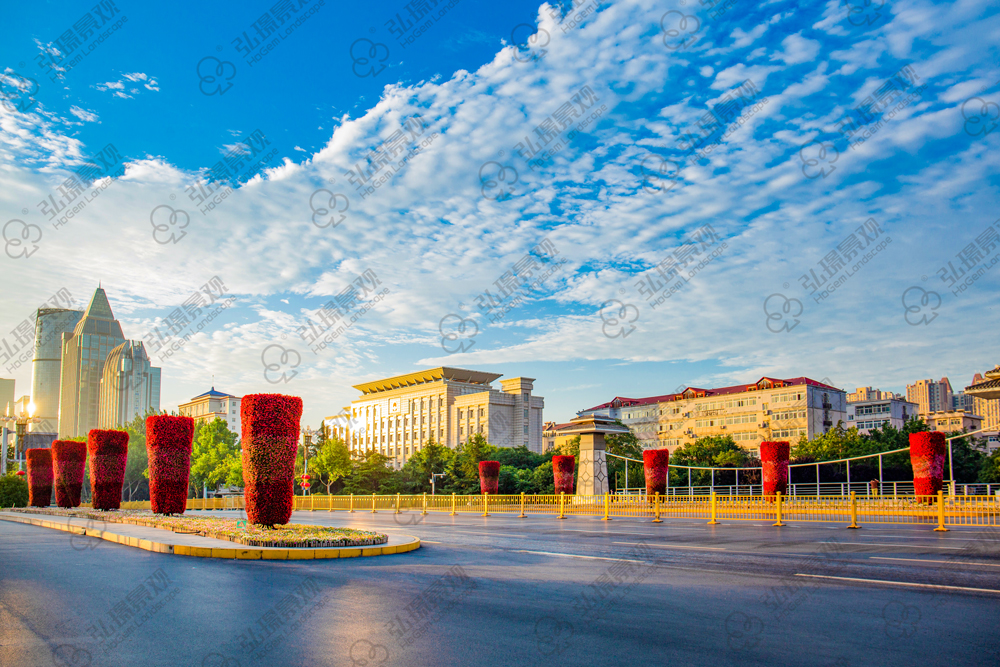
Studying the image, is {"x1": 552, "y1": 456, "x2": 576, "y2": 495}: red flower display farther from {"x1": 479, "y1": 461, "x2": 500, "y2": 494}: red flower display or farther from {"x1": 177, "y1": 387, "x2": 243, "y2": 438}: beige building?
{"x1": 177, "y1": 387, "x2": 243, "y2": 438}: beige building

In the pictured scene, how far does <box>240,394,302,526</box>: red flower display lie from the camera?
1606 cm

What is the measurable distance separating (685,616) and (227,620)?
171 inches

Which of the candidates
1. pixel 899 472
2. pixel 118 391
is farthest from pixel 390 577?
pixel 118 391

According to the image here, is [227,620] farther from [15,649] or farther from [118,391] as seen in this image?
[118,391]

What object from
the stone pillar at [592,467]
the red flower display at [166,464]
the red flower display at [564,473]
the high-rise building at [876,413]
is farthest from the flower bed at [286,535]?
the high-rise building at [876,413]

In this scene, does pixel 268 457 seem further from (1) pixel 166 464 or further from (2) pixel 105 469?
(2) pixel 105 469

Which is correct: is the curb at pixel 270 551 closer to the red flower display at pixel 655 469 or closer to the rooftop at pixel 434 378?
the red flower display at pixel 655 469

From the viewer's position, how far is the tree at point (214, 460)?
243 feet

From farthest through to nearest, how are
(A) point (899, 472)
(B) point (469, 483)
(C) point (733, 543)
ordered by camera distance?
(B) point (469, 483)
(A) point (899, 472)
(C) point (733, 543)

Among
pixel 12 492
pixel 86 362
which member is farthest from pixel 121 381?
pixel 12 492

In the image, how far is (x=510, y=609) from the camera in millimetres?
7117

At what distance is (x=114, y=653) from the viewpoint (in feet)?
17.4

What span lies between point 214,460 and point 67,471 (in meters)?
49.8

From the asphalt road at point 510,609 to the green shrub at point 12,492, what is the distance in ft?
102
